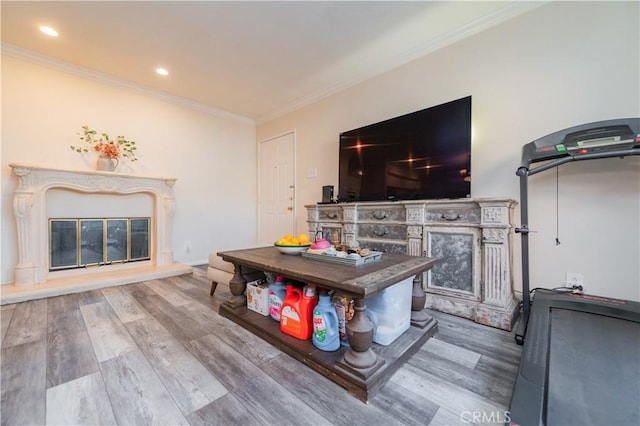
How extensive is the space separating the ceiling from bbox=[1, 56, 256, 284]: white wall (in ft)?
0.85

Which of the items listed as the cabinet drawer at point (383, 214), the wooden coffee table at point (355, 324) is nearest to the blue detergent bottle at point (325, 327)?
the wooden coffee table at point (355, 324)

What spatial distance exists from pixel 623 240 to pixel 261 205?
418 centimetres

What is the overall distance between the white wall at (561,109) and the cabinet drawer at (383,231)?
28.0 inches

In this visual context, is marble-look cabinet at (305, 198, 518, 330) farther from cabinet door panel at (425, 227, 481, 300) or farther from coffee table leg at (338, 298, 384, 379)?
coffee table leg at (338, 298, 384, 379)

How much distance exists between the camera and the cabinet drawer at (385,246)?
2215mm

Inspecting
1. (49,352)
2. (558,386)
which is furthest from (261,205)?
(558,386)

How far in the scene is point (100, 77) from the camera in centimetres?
303

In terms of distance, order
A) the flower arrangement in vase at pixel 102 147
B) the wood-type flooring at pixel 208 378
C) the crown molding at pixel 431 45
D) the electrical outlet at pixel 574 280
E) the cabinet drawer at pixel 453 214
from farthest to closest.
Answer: the flower arrangement in vase at pixel 102 147
the crown molding at pixel 431 45
the cabinet drawer at pixel 453 214
the electrical outlet at pixel 574 280
the wood-type flooring at pixel 208 378

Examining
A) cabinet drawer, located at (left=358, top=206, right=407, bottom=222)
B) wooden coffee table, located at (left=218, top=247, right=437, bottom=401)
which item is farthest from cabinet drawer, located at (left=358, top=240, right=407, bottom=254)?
wooden coffee table, located at (left=218, top=247, right=437, bottom=401)

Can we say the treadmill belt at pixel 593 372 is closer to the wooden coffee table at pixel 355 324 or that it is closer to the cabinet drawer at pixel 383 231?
the wooden coffee table at pixel 355 324

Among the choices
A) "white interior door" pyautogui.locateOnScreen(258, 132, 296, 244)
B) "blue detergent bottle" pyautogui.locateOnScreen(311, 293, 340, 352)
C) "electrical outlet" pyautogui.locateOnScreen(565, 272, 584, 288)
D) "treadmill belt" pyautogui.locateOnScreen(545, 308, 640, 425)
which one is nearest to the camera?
"treadmill belt" pyautogui.locateOnScreen(545, 308, 640, 425)

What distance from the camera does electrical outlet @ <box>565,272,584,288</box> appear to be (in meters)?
1.74

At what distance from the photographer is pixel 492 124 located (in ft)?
6.86

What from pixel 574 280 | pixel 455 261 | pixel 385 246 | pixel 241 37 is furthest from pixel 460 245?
pixel 241 37
